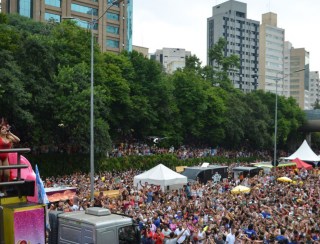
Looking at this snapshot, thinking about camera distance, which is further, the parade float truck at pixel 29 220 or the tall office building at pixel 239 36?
the tall office building at pixel 239 36

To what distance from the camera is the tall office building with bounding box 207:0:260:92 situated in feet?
458

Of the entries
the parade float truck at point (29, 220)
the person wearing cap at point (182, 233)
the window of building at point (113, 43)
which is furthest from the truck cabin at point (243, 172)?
the window of building at point (113, 43)

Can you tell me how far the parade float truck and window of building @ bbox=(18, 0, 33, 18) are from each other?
68457 millimetres

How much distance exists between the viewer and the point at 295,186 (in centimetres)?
2861

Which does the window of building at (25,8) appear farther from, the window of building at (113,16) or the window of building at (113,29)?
the window of building at (113,29)

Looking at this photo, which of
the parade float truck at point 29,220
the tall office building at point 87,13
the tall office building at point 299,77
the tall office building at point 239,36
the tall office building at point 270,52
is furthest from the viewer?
the tall office building at point 299,77

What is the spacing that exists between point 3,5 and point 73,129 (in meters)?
49.3

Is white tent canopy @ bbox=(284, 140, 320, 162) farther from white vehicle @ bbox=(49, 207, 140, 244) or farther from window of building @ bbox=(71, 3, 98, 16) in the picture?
window of building @ bbox=(71, 3, 98, 16)

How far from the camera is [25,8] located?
74.4 meters

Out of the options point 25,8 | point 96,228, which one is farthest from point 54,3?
point 96,228

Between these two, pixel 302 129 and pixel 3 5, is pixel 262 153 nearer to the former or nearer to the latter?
pixel 302 129

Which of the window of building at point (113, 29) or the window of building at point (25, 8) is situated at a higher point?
the window of building at point (25, 8)

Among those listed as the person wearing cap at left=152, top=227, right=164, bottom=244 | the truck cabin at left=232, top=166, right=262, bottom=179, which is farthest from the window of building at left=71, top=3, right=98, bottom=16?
the person wearing cap at left=152, top=227, right=164, bottom=244

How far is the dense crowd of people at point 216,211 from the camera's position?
46.6 feet
